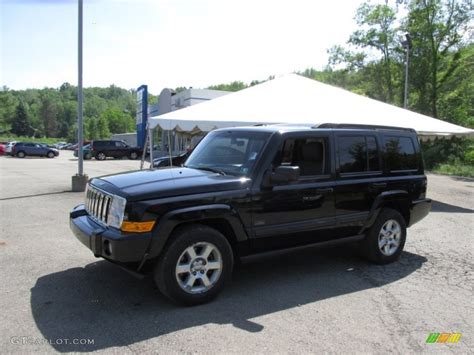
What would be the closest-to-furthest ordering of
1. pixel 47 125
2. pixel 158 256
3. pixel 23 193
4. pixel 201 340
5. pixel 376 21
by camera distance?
pixel 201 340 < pixel 158 256 < pixel 23 193 < pixel 376 21 < pixel 47 125

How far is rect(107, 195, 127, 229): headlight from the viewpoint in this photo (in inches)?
159

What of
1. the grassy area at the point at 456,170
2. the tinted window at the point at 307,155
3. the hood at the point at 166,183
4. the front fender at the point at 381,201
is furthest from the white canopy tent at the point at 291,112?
the grassy area at the point at 456,170

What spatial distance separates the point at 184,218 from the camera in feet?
13.5

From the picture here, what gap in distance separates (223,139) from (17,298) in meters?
2.98

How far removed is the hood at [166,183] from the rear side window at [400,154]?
245cm

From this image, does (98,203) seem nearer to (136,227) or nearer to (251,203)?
(136,227)

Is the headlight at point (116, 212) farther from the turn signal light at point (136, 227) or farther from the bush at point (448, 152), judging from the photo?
the bush at point (448, 152)

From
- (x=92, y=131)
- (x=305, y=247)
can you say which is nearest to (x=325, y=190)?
(x=305, y=247)

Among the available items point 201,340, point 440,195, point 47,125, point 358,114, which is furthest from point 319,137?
point 47,125

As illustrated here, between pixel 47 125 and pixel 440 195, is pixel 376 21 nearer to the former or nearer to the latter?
pixel 440 195

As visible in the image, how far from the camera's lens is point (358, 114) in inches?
536

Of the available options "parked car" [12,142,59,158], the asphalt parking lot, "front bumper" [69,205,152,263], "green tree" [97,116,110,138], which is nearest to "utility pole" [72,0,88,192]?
the asphalt parking lot

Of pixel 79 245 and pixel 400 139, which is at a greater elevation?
pixel 400 139

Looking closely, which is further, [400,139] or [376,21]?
[376,21]
